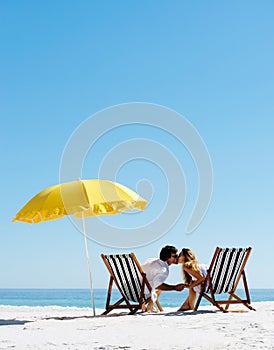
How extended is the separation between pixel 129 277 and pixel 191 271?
74cm

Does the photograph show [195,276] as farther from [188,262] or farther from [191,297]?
[191,297]

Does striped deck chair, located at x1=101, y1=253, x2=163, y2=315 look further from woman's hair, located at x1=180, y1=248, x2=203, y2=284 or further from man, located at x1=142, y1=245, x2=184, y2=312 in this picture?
woman's hair, located at x1=180, y1=248, x2=203, y2=284

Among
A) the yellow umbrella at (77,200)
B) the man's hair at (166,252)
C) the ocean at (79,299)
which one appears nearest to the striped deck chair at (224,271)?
the man's hair at (166,252)

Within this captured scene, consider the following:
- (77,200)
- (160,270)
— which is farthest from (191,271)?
(77,200)

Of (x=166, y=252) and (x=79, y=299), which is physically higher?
(x=166, y=252)

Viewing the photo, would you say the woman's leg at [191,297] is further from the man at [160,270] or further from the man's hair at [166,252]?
the man's hair at [166,252]

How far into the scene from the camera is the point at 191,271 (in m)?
6.77

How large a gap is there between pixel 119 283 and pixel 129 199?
102 centimetres

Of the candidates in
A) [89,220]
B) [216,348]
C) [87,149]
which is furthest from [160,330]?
[87,149]

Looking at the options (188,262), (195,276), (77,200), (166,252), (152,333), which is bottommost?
(152,333)

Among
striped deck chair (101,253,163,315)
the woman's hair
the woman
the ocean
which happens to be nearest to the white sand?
striped deck chair (101,253,163,315)

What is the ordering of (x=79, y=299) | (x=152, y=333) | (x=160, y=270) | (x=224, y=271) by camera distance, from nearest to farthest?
(x=152, y=333), (x=224, y=271), (x=160, y=270), (x=79, y=299)

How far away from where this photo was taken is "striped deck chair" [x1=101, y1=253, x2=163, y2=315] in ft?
21.8

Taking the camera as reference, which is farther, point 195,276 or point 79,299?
point 79,299
